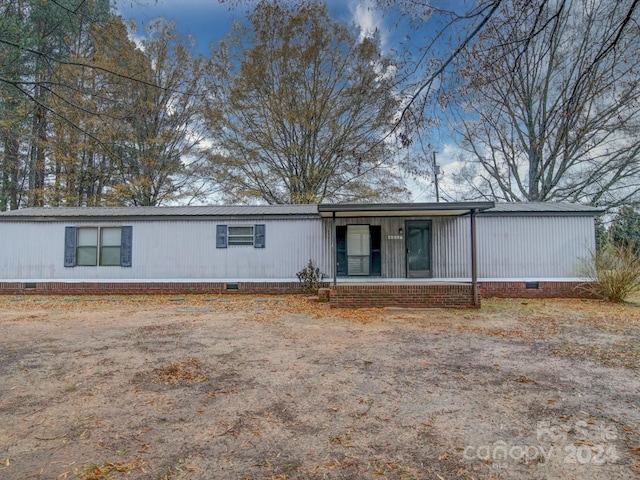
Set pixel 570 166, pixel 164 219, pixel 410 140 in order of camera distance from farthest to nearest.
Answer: pixel 570 166 < pixel 164 219 < pixel 410 140

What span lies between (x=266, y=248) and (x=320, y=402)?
8.79m

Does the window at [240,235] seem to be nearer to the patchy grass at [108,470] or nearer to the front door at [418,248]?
the front door at [418,248]

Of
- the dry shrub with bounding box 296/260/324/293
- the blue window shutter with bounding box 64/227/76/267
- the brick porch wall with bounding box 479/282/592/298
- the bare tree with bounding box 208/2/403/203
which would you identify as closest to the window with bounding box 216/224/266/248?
the dry shrub with bounding box 296/260/324/293

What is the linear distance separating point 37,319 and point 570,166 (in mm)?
20102

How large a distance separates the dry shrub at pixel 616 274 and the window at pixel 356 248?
634 cm

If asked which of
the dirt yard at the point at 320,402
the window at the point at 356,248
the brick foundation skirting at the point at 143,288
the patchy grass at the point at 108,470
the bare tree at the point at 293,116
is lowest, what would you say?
the patchy grass at the point at 108,470

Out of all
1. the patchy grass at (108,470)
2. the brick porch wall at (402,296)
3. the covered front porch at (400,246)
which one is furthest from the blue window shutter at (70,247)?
the patchy grass at (108,470)

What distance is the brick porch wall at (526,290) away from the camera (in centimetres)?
1131

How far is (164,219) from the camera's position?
12133 millimetres

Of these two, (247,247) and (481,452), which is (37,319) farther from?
(481,452)

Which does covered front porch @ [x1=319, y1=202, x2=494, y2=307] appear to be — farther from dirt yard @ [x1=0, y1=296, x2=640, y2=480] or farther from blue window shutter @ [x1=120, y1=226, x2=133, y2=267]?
blue window shutter @ [x1=120, y1=226, x2=133, y2=267]

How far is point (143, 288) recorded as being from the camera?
12008mm

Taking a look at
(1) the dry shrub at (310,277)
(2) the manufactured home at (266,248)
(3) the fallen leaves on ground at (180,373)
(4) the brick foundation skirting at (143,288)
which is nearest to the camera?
(3) the fallen leaves on ground at (180,373)

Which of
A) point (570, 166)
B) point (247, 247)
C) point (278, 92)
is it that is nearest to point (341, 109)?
point (278, 92)
